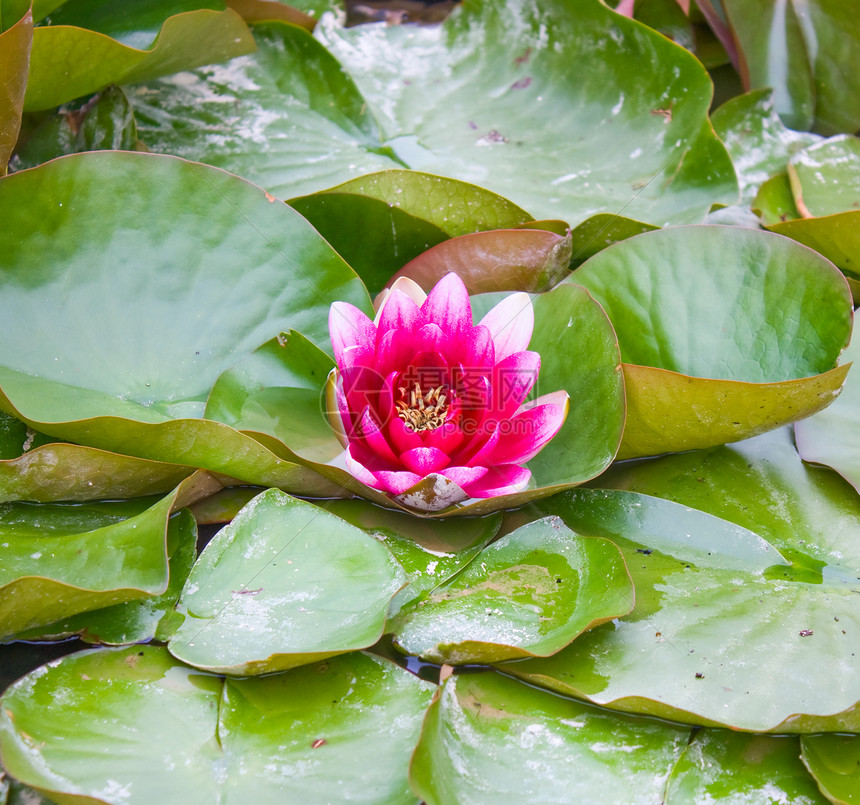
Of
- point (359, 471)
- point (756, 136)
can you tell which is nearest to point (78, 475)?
point (359, 471)

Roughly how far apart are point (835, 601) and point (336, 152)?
142cm

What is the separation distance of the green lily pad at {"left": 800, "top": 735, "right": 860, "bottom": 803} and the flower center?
2.46 ft

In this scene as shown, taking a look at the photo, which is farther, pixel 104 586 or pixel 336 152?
pixel 336 152

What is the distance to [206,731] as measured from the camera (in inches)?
39.0

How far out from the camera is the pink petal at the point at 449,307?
1.21 metres

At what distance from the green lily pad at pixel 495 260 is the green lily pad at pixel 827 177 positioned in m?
0.75

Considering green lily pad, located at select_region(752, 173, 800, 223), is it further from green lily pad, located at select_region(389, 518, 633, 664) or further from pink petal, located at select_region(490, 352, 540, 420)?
green lily pad, located at select_region(389, 518, 633, 664)

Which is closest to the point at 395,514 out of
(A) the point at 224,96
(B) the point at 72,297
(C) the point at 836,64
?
(B) the point at 72,297

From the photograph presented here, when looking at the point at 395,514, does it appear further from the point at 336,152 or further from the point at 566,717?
the point at 336,152

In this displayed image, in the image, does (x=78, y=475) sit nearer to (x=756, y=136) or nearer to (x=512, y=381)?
(x=512, y=381)

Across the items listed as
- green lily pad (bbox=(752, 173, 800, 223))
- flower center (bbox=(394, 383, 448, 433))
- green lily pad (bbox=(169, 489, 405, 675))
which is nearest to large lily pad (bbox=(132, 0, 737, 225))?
green lily pad (bbox=(752, 173, 800, 223))

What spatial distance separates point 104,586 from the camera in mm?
1021

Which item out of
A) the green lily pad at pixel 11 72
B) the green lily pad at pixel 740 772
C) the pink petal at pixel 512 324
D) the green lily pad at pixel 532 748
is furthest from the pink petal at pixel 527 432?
the green lily pad at pixel 11 72

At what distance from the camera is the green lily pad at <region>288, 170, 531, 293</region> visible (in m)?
1.48
